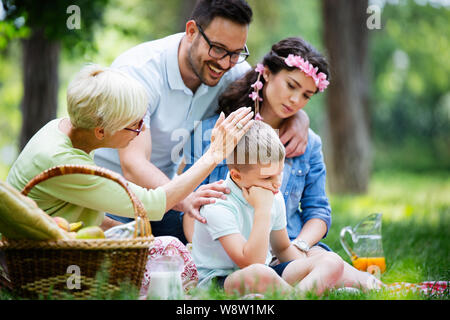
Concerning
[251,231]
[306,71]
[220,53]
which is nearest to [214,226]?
[251,231]

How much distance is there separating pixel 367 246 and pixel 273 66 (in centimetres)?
150

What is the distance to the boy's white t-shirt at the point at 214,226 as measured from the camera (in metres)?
2.84

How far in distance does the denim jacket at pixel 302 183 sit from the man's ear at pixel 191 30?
631mm

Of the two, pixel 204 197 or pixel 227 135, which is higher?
pixel 227 135

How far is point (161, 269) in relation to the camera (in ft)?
8.31

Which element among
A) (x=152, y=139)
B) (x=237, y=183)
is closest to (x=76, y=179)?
(x=237, y=183)

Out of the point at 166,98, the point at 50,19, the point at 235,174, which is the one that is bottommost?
the point at 235,174

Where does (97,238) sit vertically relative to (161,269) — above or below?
above

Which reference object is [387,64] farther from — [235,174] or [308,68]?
[235,174]

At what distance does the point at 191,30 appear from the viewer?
3.87 meters

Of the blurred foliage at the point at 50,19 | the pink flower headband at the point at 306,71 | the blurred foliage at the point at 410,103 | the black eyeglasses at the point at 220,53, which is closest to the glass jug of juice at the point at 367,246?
the pink flower headband at the point at 306,71

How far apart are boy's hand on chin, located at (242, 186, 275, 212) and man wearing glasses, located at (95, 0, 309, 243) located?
0.77 meters
